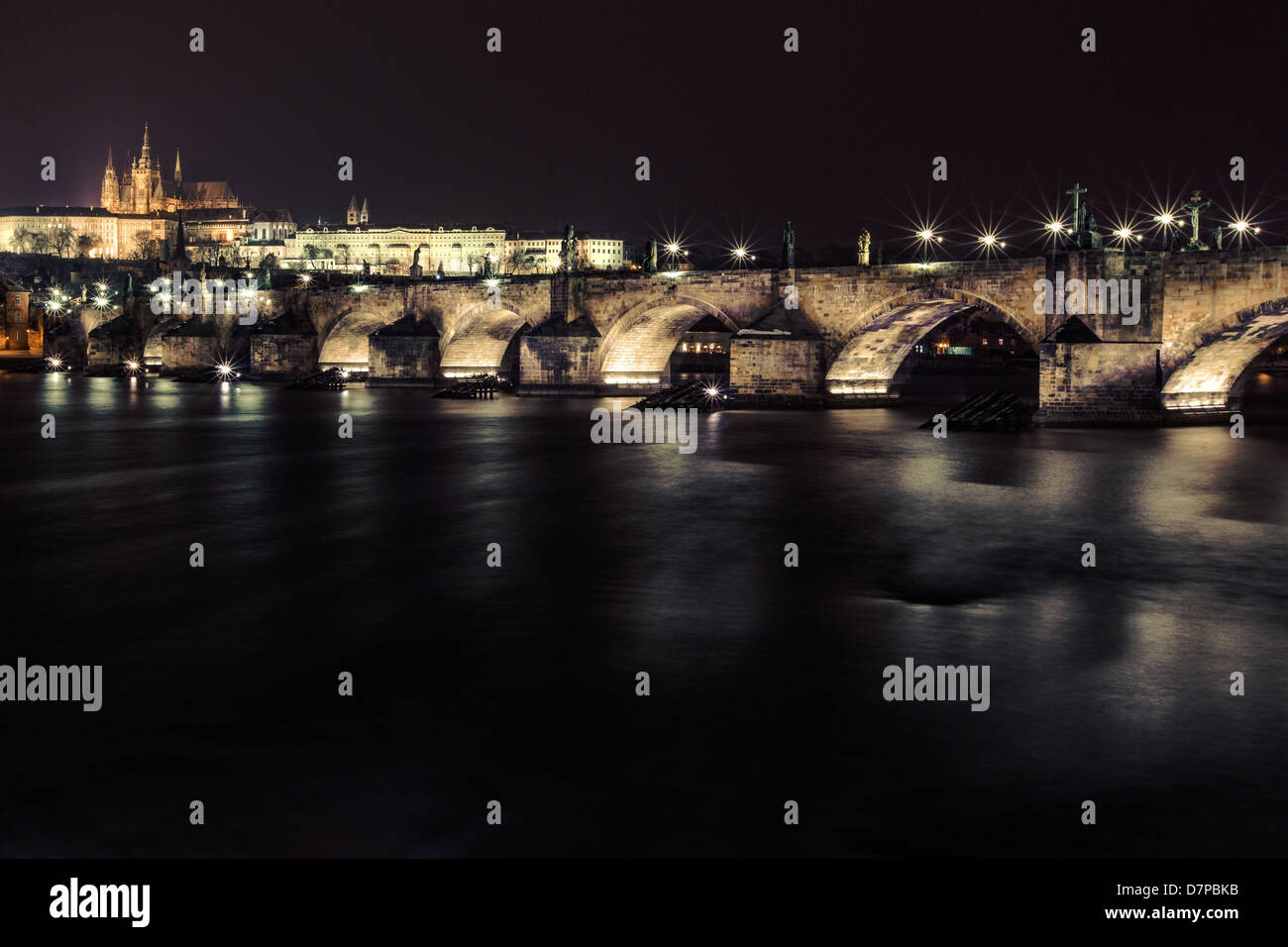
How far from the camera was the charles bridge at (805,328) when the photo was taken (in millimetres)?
31516

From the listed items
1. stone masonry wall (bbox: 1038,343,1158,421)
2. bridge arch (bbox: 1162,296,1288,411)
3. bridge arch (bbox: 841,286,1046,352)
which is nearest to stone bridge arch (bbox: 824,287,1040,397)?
bridge arch (bbox: 841,286,1046,352)

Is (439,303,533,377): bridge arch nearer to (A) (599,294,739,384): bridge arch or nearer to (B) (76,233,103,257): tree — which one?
(A) (599,294,739,384): bridge arch

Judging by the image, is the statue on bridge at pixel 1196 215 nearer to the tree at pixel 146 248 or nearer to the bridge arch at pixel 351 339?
the bridge arch at pixel 351 339

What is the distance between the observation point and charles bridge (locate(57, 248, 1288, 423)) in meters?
31.5

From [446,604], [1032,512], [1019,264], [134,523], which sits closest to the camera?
[446,604]

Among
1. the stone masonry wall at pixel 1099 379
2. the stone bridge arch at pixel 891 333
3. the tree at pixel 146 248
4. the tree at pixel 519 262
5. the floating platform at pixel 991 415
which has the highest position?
the tree at pixel 146 248

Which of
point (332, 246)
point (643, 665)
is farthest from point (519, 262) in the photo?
point (643, 665)

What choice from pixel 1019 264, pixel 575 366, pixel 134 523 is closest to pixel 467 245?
pixel 575 366

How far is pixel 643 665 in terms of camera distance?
9.63 meters

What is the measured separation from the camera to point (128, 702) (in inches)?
339

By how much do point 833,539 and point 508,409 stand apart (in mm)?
28718

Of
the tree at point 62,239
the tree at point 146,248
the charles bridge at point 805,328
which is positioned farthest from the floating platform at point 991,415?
the tree at point 62,239

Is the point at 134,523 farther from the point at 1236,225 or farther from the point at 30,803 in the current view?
the point at 1236,225

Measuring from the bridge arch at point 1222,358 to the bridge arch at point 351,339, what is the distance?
40.4 meters
